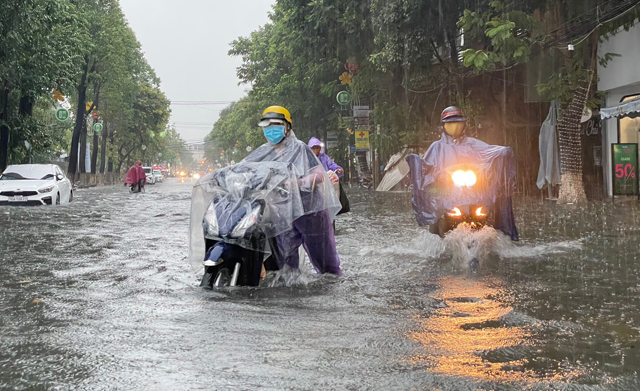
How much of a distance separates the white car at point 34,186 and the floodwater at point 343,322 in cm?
1102

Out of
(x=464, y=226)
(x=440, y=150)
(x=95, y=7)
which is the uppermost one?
(x=95, y=7)

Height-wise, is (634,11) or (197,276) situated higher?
(634,11)

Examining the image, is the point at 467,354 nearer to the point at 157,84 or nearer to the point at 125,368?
the point at 125,368

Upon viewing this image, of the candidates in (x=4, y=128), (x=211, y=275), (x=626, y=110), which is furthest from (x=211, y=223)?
(x=4, y=128)

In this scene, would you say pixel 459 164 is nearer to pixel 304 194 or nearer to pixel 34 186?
pixel 304 194

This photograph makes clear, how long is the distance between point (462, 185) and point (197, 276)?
295cm

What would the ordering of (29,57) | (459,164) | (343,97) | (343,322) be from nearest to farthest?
1. (343,322)
2. (459,164)
3. (29,57)
4. (343,97)

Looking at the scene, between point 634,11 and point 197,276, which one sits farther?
point 634,11

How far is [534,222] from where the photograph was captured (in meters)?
14.4

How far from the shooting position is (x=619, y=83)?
20828 millimetres

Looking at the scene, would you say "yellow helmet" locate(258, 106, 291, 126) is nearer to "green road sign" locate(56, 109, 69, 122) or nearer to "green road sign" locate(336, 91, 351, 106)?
"green road sign" locate(336, 91, 351, 106)

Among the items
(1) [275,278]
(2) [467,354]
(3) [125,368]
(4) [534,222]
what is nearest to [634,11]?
(4) [534,222]

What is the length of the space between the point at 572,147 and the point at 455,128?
13177 millimetres

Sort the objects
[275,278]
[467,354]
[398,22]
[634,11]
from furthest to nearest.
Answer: [398,22], [634,11], [275,278], [467,354]
